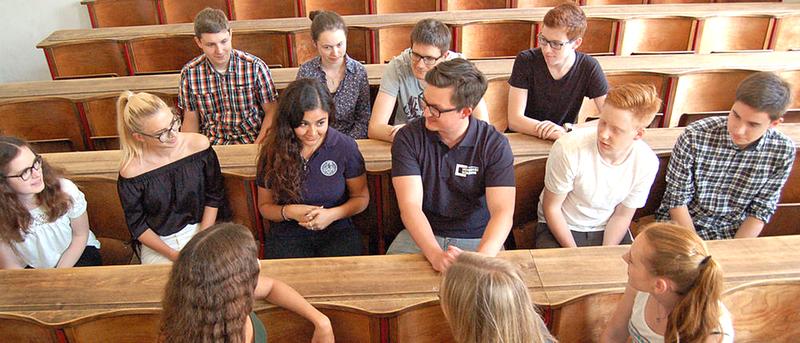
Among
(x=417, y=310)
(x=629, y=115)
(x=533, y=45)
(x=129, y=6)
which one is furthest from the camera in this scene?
(x=129, y=6)

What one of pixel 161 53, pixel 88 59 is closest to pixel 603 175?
pixel 161 53

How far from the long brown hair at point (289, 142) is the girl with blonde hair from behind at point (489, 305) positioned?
36.6 inches

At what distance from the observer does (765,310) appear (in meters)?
1.46

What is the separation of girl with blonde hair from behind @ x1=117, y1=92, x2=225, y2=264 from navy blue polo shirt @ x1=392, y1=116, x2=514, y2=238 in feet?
2.37

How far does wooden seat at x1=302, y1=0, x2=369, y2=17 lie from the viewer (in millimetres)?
4148

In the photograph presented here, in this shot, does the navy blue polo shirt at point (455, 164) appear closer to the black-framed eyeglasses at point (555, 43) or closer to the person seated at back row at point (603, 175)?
the person seated at back row at point (603, 175)

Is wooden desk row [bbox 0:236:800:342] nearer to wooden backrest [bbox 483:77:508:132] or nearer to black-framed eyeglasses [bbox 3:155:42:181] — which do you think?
black-framed eyeglasses [bbox 3:155:42:181]

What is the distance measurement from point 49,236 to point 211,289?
1064 millimetres

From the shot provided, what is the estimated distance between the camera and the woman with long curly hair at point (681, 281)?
120 cm

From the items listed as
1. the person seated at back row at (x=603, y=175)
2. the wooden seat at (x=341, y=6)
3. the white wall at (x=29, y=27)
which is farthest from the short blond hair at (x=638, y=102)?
the white wall at (x=29, y=27)

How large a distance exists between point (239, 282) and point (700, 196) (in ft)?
5.29

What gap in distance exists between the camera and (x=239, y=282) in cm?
117

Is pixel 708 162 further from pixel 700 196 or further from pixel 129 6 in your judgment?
pixel 129 6

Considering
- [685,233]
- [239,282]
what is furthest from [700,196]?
[239,282]
